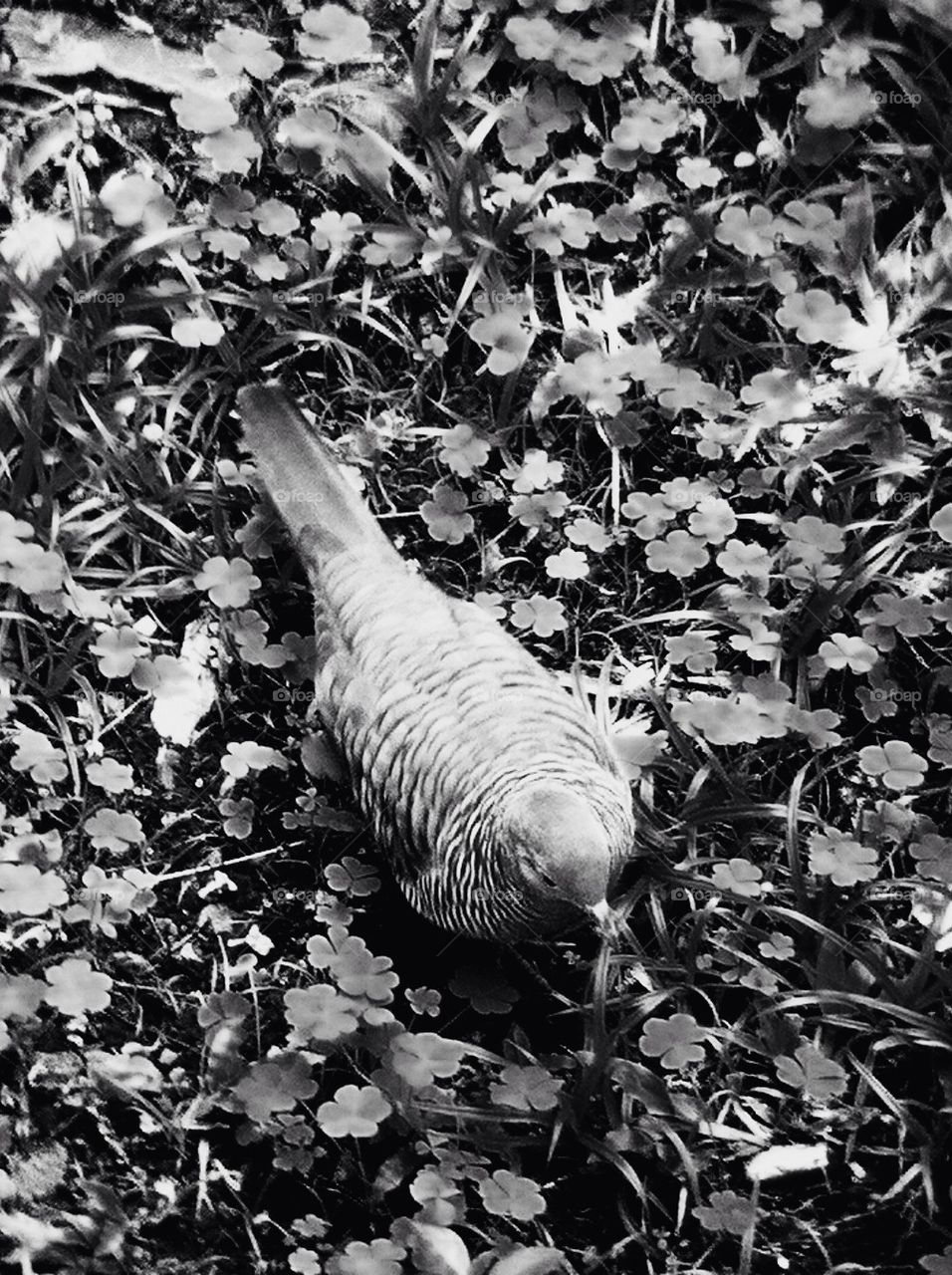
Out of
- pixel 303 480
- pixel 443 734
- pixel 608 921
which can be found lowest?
pixel 608 921

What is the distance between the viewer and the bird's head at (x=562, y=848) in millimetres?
2656

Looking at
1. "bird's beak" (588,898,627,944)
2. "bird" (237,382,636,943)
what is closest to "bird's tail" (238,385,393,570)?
"bird" (237,382,636,943)

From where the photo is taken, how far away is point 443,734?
305 centimetres

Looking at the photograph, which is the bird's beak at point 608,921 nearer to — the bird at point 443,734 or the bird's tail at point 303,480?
the bird at point 443,734

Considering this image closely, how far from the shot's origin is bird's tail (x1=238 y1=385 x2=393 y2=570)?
3.47 m

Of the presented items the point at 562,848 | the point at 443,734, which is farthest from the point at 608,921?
the point at 443,734

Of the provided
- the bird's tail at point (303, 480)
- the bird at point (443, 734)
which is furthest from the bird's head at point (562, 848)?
the bird's tail at point (303, 480)

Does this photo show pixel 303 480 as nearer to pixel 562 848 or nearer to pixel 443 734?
pixel 443 734

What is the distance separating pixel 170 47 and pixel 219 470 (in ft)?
4.09

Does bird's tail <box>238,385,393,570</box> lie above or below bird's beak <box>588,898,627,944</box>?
above

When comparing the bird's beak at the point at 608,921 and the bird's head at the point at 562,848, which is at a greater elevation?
the bird's head at the point at 562,848

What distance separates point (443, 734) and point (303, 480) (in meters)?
0.78

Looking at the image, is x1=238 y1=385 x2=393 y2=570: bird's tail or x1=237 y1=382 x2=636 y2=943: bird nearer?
x1=237 y1=382 x2=636 y2=943: bird

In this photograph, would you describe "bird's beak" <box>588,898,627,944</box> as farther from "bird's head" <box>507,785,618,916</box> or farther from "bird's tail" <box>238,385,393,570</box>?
"bird's tail" <box>238,385,393,570</box>
